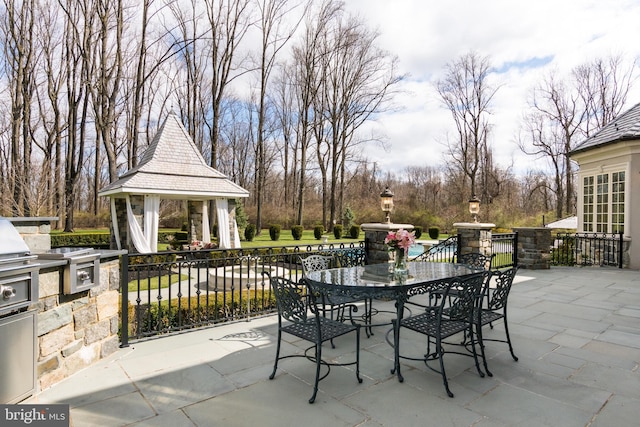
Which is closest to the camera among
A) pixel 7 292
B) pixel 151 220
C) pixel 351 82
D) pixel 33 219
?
pixel 7 292

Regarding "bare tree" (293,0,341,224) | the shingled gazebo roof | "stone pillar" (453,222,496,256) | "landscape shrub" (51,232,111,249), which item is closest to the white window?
"stone pillar" (453,222,496,256)

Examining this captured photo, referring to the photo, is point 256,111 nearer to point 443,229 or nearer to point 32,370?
point 443,229

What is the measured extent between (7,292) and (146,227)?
9.36m

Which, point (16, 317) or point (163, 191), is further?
point (163, 191)

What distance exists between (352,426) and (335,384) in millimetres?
580

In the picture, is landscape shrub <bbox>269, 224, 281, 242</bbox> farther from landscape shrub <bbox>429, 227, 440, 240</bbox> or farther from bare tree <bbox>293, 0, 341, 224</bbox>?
landscape shrub <bbox>429, 227, 440, 240</bbox>

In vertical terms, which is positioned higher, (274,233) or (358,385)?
(274,233)

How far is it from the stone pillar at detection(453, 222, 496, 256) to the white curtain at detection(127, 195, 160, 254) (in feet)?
28.7

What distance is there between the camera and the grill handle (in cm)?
209

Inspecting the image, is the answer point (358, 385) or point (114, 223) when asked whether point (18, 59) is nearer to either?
point (114, 223)

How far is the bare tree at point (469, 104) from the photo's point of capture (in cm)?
2214

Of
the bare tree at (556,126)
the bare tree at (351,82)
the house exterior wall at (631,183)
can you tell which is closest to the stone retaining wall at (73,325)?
the house exterior wall at (631,183)

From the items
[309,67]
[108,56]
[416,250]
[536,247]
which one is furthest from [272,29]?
[536,247]

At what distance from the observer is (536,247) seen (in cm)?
852
